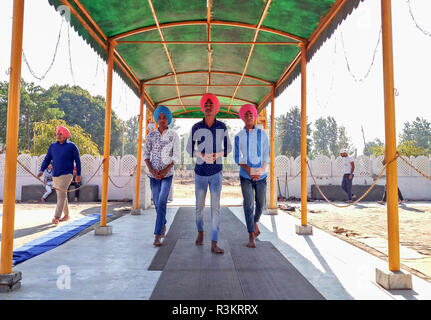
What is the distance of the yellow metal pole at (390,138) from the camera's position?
269cm

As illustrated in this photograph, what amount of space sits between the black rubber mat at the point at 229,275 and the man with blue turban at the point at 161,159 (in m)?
0.50

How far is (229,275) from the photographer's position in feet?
9.18

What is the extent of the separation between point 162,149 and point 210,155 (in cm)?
81

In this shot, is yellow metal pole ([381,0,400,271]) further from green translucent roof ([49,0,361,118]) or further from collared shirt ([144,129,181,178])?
collared shirt ([144,129,181,178])

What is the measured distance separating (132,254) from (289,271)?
1949mm

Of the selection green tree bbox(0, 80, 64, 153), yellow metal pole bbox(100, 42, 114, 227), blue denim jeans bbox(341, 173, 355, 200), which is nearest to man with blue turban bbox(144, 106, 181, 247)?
yellow metal pole bbox(100, 42, 114, 227)

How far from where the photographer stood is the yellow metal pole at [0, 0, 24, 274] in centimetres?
253

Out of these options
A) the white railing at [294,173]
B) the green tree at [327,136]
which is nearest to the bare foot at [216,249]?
the white railing at [294,173]

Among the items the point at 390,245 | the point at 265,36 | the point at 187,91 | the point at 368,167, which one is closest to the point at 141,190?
the point at 187,91

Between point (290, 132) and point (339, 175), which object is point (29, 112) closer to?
point (339, 175)

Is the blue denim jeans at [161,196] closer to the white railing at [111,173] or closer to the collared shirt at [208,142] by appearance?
the collared shirt at [208,142]

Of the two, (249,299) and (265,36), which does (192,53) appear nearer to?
(265,36)

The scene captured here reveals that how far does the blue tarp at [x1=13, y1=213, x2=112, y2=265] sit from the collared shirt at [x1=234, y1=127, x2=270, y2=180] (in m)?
2.91

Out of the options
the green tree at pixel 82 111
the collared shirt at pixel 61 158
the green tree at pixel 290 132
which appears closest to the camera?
the collared shirt at pixel 61 158
